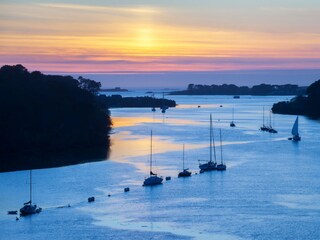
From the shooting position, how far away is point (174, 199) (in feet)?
108

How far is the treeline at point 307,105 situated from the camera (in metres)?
99.8

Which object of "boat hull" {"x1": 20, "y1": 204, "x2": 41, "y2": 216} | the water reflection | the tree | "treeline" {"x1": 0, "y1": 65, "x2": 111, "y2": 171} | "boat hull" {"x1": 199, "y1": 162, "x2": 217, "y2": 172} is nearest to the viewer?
"boat hull" {"x1": 20, "y1": 204, "x2": 41, "y2": 216}

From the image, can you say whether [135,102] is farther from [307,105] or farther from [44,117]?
[44,117]

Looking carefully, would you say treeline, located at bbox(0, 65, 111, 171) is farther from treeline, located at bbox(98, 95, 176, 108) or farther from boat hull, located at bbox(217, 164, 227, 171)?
treeline, located at bbox(98, 95, 176, 108)

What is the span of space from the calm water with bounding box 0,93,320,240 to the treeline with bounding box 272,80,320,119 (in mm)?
48900

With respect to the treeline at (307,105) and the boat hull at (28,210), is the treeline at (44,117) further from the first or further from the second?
the treeline at (307,105)

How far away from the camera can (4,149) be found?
2007 inches

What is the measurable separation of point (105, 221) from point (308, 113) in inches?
3082

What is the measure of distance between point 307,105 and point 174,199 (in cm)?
7361

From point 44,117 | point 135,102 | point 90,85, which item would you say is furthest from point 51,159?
point 135,102

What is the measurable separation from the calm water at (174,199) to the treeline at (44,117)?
532cm

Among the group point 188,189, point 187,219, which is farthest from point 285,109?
point 187,219

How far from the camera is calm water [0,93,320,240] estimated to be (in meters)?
26.9

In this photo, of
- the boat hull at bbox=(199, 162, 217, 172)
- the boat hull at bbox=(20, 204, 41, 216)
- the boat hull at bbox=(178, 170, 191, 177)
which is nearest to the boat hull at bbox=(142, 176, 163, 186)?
the boat hull at bbox=(178, 170, 191, 177)
